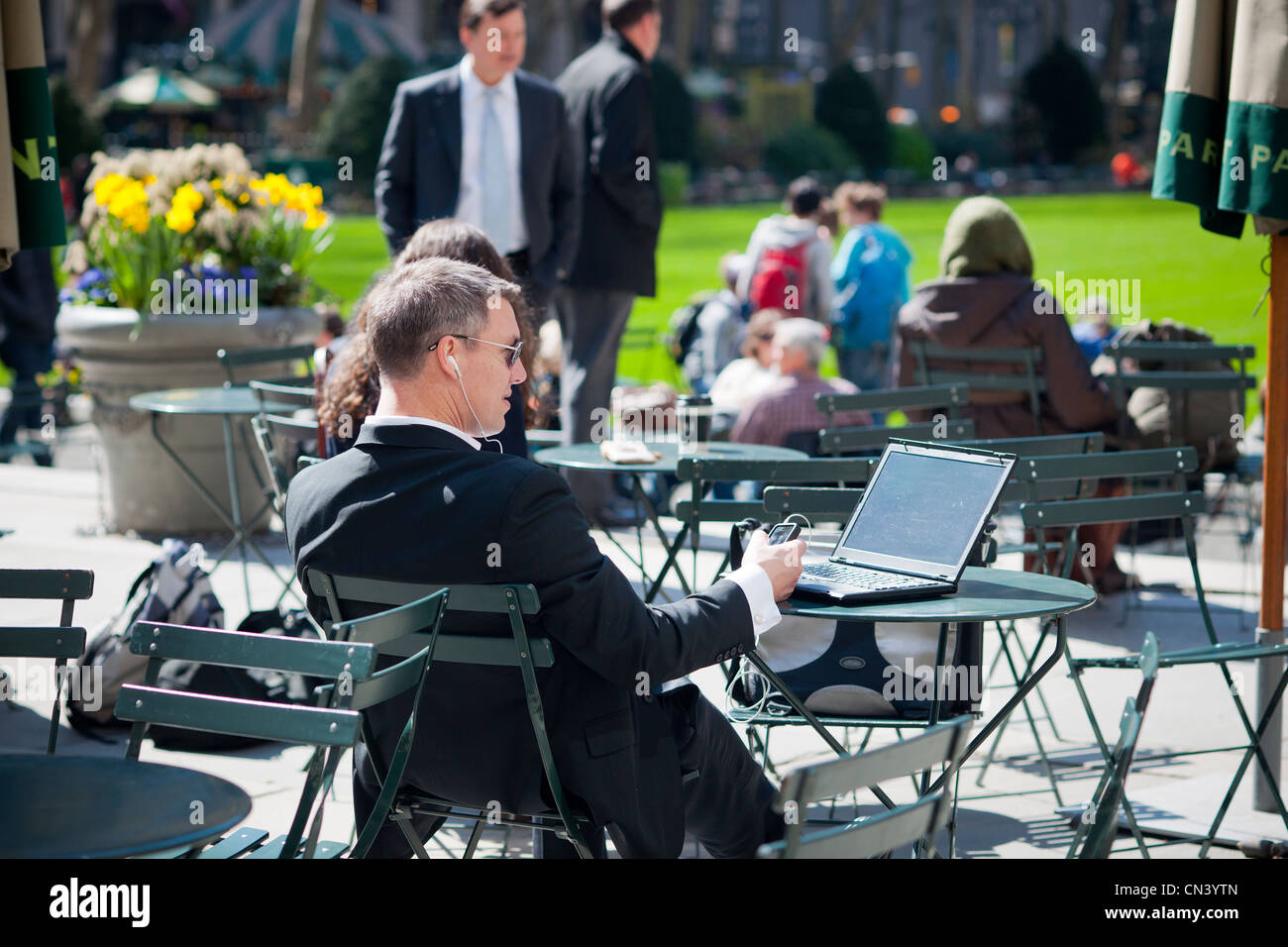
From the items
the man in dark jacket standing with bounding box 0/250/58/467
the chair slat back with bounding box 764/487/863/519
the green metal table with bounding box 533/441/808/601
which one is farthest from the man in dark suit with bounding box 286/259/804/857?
the man in dark jacket standing with bounding box 0/250/58/467

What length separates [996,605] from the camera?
3471 millimetres

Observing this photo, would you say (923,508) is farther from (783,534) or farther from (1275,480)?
(1275,480)

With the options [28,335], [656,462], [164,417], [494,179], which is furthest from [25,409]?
[656,462]

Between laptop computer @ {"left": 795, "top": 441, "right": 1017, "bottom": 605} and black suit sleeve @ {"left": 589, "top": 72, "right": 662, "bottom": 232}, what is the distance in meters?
4.23

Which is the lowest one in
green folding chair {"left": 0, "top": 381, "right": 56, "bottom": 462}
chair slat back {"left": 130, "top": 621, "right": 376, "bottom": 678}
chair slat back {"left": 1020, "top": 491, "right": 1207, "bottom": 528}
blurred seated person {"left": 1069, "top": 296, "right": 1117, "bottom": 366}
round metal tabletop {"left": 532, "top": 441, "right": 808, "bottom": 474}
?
green folding chair {"left": 0, "top": 381, "right": 56, "bottom": 462}

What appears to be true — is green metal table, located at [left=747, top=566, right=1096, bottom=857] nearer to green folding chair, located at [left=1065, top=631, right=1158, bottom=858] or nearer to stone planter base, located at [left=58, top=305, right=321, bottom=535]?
green folding chair, located at [left=1065, top=631, right=1158, bottom=858]

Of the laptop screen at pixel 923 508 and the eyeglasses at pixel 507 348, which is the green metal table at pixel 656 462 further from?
the eyeglasses at pixel 507 348

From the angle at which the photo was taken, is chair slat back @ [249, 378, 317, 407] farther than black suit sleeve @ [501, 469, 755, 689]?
Yes

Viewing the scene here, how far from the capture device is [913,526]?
373 centimetres

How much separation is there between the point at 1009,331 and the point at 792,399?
103cm

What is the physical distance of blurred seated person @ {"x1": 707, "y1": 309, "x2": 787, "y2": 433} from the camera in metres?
8.72

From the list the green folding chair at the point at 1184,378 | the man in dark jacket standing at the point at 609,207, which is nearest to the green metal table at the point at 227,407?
the man in dark jacket standing at the point at 609,207
